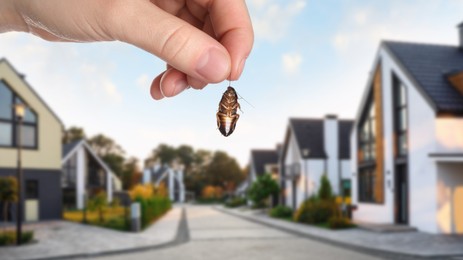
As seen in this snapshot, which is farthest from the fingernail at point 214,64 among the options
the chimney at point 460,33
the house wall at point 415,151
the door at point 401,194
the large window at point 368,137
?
the chimney at point 460,33

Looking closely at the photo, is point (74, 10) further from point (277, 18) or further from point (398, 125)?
point (398, 125)

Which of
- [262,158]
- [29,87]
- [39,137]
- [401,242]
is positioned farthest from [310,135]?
[401,242]

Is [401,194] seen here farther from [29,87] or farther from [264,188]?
[29,87]

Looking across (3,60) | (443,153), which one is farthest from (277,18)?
(3,60)

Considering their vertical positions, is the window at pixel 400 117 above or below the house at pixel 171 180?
above

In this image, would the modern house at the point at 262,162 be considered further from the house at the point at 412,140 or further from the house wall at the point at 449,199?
the house wall at the point at 449,199

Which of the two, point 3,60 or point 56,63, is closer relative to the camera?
point 56,63
